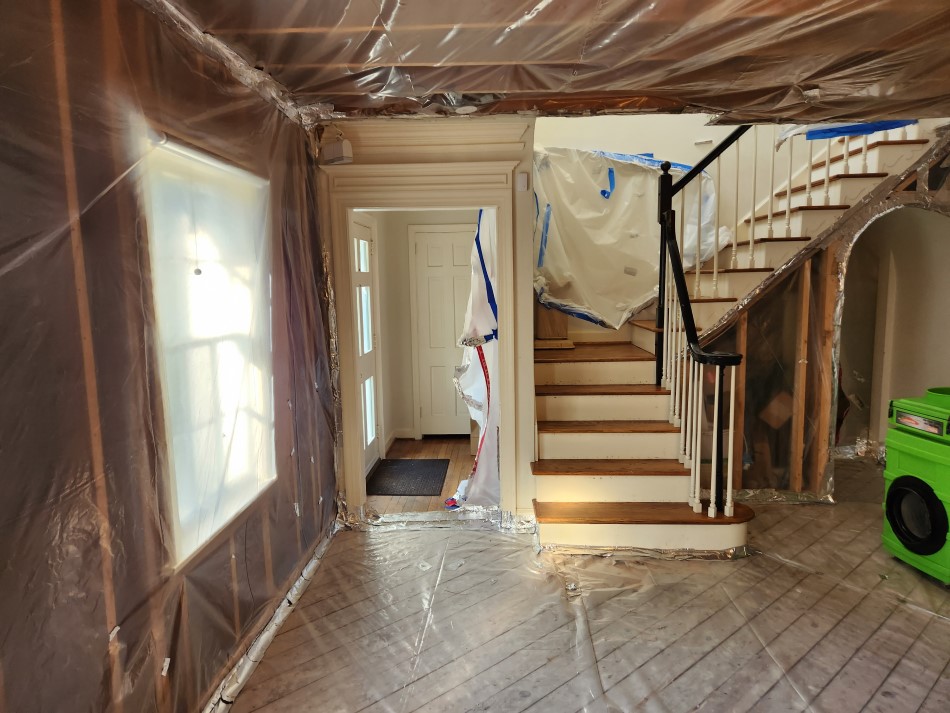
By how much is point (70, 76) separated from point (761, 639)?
8.84 ft

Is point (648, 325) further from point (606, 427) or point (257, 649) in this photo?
point (257, 649)

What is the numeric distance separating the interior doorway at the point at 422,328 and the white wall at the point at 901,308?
303cm

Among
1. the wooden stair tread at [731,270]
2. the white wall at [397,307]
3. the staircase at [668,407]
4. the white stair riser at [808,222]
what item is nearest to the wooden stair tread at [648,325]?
the staircase at [668,407]

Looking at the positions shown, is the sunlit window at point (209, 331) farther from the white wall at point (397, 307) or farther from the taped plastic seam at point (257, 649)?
the white wall at point (397, 307)

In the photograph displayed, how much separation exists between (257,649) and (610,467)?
71.8 inches

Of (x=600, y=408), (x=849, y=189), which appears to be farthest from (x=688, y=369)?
(x=849, y=189)

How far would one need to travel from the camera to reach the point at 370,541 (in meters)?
2.97

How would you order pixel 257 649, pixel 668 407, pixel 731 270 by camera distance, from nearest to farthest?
pixel 257 649 → pixel 668 407 → pixel 731 270

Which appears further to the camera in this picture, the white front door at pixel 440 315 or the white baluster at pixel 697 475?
the white front door at pixel 440 315

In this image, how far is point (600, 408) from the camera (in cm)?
323

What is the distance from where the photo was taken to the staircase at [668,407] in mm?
2723

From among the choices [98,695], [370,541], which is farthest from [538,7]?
[370,541]

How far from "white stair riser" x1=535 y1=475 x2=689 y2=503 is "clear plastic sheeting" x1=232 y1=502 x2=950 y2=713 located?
0.30m

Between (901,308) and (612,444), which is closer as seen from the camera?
(612,444)
